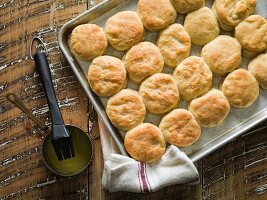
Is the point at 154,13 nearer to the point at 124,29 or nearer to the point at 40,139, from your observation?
the point at 124,29

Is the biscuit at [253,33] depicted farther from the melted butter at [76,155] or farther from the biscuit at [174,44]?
the melted butter at [76,155]

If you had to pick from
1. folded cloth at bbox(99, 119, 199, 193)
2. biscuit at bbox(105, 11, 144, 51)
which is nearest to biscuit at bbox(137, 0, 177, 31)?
biscuit at bbox(105, 11, 144, 51)

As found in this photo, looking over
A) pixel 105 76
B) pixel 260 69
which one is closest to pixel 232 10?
pixel 260 69

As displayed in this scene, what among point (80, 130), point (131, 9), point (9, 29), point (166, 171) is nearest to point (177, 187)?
point (166, 171)

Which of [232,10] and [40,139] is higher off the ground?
[232,10]

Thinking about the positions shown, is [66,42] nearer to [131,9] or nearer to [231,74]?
[131,9]

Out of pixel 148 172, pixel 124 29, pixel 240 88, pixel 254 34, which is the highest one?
pixel 124 29
